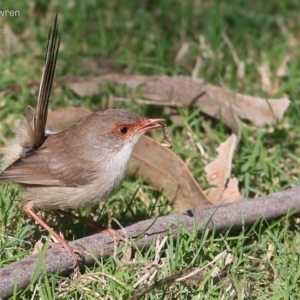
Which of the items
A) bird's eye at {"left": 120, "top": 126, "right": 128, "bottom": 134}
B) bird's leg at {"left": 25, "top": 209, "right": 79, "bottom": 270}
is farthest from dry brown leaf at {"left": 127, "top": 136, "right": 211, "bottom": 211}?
bird's leg at {"left": 25, "top": 209, "right": 79, "bottom": 270}

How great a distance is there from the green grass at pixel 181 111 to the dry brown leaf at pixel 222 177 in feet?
0.40

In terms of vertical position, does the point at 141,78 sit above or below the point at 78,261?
above

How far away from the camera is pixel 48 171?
4.85 metres

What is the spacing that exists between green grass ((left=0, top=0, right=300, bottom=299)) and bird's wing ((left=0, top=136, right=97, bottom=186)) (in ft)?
0.79

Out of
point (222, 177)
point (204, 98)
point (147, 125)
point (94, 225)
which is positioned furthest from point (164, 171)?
point (204, 98)

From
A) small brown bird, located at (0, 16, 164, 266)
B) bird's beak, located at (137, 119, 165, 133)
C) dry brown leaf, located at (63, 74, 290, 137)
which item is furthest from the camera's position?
dry brown leaf, located at (63, 74, 290, 137)

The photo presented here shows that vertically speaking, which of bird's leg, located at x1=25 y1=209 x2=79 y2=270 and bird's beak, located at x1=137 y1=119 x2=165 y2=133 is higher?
bird's beak, located at x1=137 y1=119 x2=165 y2=133

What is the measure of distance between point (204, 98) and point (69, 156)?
178cm

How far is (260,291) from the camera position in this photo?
445 centimetres

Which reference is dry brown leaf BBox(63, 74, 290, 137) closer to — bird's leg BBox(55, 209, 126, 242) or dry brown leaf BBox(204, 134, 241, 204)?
dry brown leaf BBox(204, 134, 241, 204)

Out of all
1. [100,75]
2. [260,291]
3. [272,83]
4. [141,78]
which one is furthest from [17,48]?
[260,291]

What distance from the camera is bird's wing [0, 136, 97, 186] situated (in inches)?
188

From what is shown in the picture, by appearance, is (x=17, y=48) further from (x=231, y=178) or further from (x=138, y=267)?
(x=138, y=267)

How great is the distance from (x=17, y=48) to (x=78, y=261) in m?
3.41
